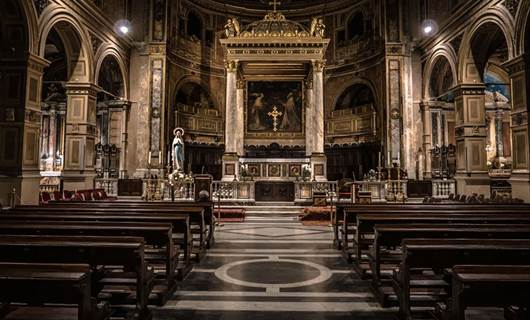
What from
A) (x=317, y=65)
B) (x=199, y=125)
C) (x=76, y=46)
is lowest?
(x=199, y=125)

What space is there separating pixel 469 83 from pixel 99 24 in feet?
44.6

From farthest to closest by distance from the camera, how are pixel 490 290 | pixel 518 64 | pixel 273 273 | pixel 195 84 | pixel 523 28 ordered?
pixel 195 84 → pixel 518 64 → pixel 523 28 → pixel 273 273 → pixel 490 290

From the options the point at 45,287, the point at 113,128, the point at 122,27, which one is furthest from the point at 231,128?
the point at 45,287

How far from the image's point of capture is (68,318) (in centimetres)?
230

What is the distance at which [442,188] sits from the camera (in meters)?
13.7

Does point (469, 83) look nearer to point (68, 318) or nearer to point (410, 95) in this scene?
point (410, 95)

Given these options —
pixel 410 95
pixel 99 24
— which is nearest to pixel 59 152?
pixel 99 24

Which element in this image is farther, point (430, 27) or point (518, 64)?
point (430, 27)

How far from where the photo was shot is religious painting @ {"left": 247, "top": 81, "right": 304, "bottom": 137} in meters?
17.4

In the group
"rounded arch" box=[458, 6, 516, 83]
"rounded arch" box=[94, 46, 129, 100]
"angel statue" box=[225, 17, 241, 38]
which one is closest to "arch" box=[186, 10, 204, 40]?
"rounded arch" box=[94, 46, 129, 100]

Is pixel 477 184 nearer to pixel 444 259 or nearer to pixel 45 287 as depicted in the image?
pixel 444 259

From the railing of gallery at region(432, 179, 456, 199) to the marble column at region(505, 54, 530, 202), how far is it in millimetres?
3799

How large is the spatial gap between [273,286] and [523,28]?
9635 mm

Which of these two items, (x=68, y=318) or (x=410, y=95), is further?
(x=410, y=95)
